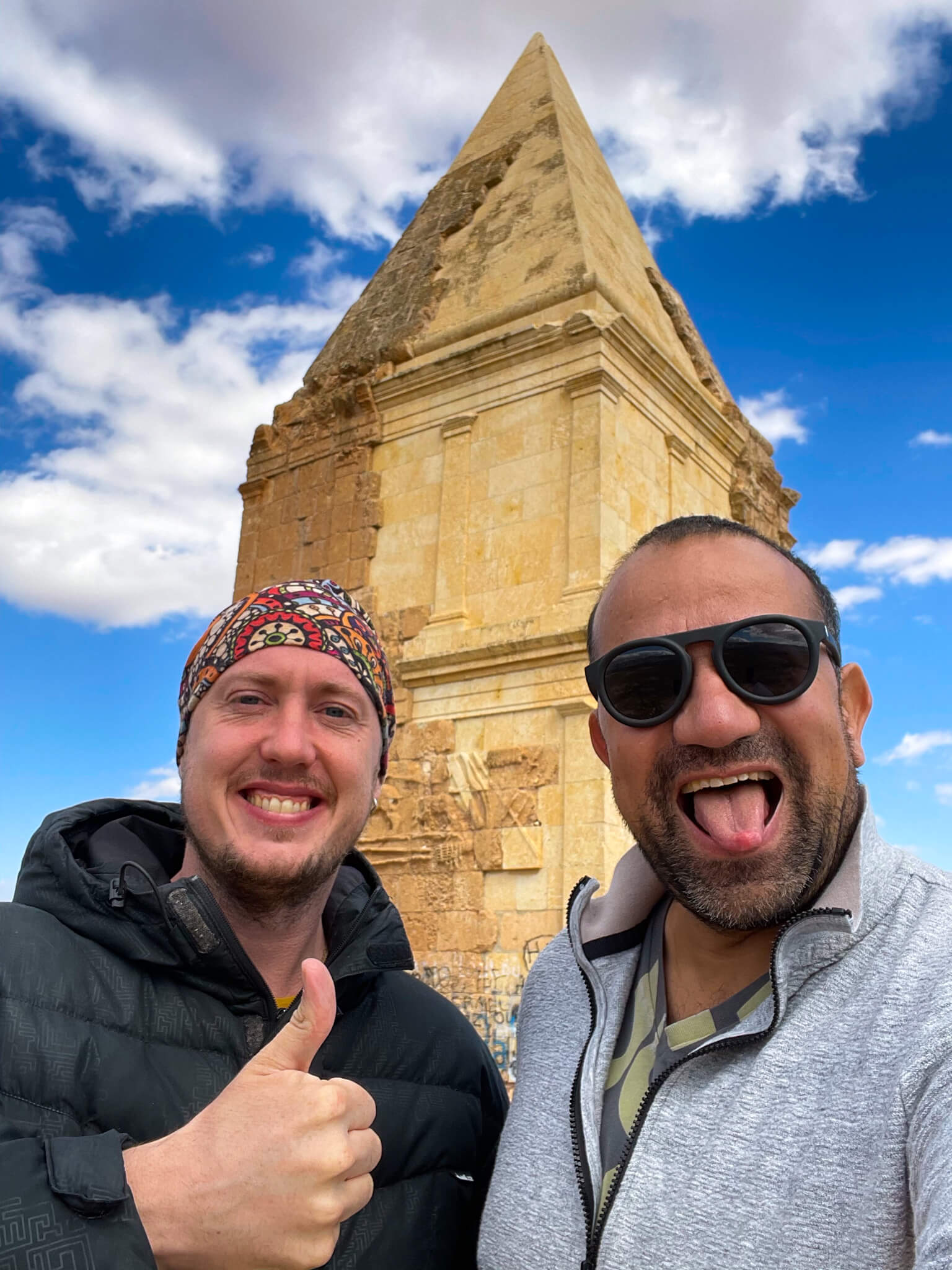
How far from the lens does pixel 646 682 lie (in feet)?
4.91

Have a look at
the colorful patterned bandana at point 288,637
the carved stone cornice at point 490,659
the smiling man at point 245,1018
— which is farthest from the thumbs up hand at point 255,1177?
the carved stone cornice at point 490,659

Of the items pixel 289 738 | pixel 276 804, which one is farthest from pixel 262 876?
pixel 289 738

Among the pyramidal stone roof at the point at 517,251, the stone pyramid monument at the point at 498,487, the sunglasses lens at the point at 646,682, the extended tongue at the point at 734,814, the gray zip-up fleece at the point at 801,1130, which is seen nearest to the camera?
the gray zip-up fleece at the point at 801,1130

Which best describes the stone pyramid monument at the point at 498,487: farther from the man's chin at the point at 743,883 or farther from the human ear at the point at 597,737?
the man's chin at the point at 743,883

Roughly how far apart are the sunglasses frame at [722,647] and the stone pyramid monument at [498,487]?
19.0 ft

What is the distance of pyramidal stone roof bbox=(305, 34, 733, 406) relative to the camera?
9516mm

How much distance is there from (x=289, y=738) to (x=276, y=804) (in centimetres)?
13

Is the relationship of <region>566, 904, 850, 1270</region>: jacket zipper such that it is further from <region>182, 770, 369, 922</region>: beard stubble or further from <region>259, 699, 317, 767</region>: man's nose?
<region>259, 699, 317, 767</region>: man's nose

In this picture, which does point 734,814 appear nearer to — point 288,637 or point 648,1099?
point 648,1099

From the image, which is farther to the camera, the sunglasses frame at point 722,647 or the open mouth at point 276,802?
the open mouth at point 276,802

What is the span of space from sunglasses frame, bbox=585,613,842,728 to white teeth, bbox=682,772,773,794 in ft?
0.35

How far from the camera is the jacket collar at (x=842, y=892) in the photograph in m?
1.22

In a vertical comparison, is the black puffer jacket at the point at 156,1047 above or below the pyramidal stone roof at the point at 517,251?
below

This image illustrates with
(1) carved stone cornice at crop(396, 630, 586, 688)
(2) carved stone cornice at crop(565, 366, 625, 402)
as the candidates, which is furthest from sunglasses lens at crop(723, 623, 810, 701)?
(2) carved stone cornice at crop(565, 366, 625, 402)
